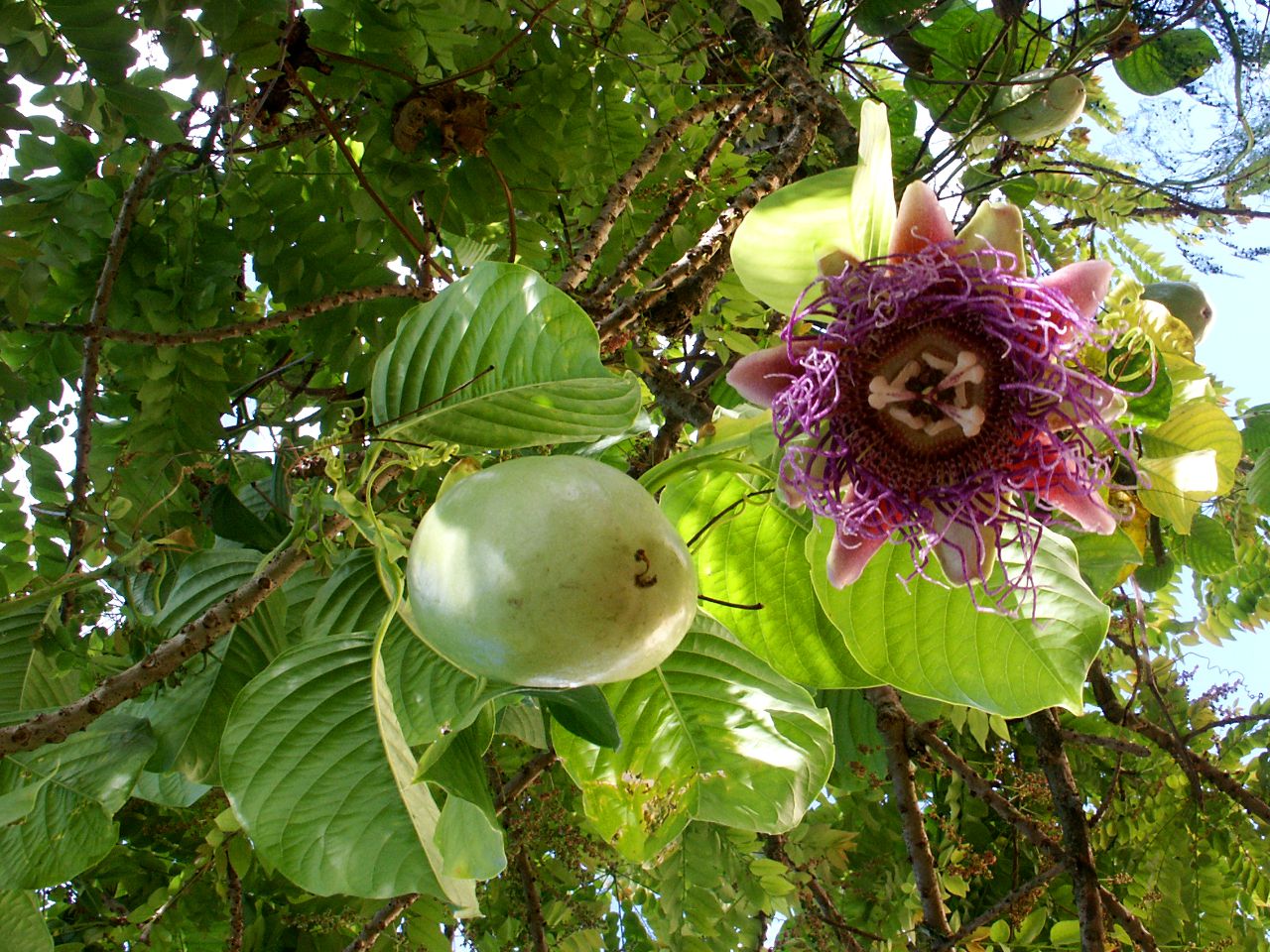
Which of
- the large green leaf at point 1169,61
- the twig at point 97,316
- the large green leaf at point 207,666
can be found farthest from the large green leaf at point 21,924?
the large green leaf at point 1169,61

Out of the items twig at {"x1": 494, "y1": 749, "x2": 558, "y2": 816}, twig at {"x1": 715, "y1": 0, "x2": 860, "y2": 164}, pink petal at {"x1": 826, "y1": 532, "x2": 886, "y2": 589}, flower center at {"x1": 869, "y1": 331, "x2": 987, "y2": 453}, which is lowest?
twig at {"x1": 494, "y1": 749, "x2": 558, "y2": 816}

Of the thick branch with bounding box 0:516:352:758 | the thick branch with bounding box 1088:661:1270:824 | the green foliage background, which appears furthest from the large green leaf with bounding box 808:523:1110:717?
the thick branch with bounding box 1088:661:1270:824

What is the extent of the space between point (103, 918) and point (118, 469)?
977mm

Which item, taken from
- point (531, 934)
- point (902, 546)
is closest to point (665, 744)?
point (902, 546)

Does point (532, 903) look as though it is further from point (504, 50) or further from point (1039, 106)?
point (1039, 106)

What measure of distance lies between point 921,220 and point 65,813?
97 cm

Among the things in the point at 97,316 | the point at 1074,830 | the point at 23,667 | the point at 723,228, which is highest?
the point at 97,316

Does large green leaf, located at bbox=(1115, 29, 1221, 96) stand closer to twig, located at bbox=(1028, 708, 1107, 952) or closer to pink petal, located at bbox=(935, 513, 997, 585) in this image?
twig, located at bbox=(1028, 708, 1107, 952)

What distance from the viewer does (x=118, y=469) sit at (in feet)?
4.85

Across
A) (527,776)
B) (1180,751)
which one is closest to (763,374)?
(527,776)

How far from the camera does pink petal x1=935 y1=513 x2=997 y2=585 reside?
0.68 m

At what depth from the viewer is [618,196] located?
4.67 ft

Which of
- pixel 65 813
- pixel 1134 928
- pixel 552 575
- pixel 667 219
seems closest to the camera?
pixel 552 575

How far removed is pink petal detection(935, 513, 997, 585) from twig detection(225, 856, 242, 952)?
55.7 inches
